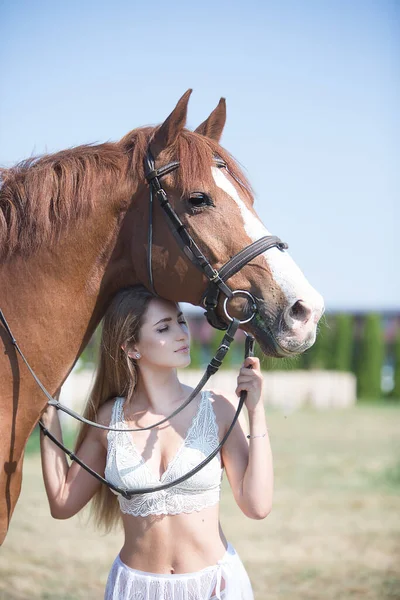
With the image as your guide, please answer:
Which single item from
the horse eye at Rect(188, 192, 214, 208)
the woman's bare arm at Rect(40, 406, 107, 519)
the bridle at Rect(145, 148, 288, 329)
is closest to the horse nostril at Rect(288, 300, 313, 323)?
the bridle at Rect(145, 148, 288, 329)

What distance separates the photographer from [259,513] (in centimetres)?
244

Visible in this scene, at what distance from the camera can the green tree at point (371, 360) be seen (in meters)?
25.3

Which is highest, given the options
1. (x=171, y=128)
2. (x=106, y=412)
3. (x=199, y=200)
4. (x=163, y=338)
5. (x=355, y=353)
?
(x=171, y=128)

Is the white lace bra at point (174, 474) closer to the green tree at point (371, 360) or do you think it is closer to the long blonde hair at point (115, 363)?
the long blonde hair at point (115, 363)

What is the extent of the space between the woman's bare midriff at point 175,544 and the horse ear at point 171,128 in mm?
1467

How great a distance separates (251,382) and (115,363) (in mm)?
623

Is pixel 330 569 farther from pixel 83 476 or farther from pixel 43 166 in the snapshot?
pixel 43 166

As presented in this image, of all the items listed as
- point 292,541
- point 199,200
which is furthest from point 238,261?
point 292,541

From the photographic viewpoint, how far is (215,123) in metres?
2.66

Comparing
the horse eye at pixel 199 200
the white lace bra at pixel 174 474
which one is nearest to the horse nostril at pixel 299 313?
the horse eye at pixel 199 200

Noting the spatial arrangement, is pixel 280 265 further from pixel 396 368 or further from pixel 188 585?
pixel 396 368

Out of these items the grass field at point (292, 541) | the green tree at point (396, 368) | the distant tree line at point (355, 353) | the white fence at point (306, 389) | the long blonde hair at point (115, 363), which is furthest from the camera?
the distant tree line at point (355, 353)

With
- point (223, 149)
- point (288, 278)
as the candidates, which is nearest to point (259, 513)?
point (288, 278)

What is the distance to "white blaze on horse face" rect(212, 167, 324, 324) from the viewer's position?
2.20 meters
